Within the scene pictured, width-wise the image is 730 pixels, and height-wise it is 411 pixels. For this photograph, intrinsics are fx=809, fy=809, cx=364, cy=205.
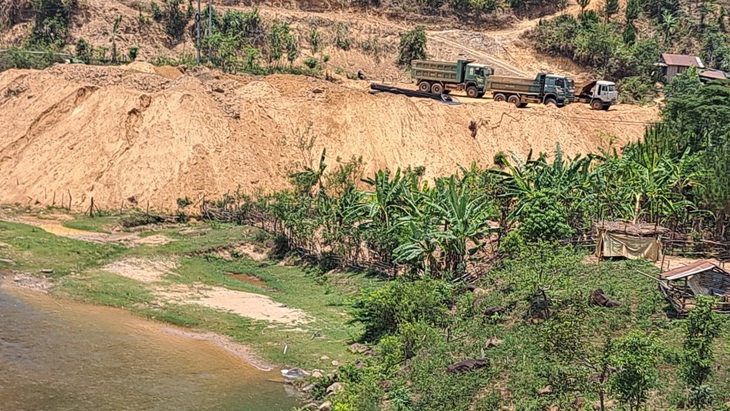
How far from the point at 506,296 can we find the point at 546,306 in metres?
2.34

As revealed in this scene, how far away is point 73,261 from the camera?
35.8m

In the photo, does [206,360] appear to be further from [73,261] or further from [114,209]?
[114,209]

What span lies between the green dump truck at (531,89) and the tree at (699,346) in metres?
34.3

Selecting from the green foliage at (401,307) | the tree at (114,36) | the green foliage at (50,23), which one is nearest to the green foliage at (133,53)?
the tree at (114,36)

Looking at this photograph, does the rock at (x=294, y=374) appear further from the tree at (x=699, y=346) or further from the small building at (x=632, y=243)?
the small building at (x=632, y=243)

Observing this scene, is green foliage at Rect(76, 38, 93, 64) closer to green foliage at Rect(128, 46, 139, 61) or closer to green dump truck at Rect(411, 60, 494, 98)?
green foliage at Rect(128, 46, 139, 61)

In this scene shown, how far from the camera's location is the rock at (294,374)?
2548 centimetres

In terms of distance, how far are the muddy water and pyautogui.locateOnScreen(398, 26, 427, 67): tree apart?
4162 cm

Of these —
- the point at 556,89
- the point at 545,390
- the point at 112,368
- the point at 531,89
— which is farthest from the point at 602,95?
the point at 112,368

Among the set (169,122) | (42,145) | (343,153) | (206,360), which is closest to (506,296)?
(206,360)

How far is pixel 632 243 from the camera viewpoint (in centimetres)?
3033

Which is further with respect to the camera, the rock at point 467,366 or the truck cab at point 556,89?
the truck cab at point 556,89

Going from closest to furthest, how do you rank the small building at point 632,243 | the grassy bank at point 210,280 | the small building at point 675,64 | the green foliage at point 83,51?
the grassy bank at point 210,280, the small building at point 632,243, the green foliage at point 83,51, the small building at point 675,64

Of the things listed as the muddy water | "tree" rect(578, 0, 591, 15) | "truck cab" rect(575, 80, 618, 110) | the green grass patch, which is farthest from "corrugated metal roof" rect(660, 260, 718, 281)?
"tree" rect(578, 0, 591, 15)
